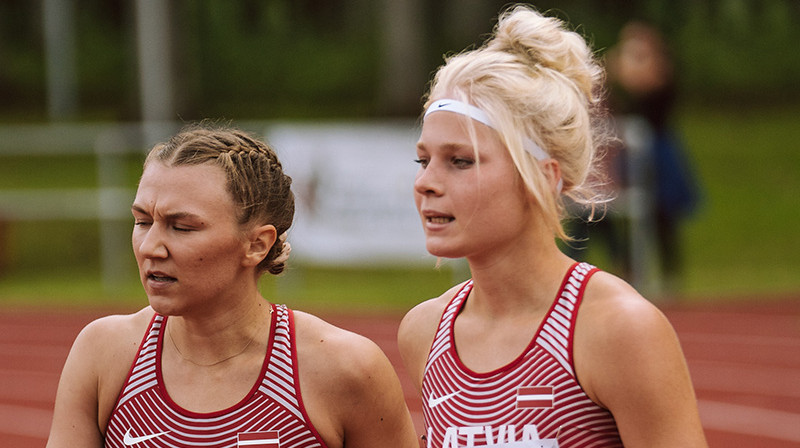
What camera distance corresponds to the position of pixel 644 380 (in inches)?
94.9

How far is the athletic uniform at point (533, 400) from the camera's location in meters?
2.51

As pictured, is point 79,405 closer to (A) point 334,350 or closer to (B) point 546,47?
(A) point 334,350

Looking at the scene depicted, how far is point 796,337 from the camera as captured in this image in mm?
9094

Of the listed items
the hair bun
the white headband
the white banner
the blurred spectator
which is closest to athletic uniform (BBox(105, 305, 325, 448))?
the white headband

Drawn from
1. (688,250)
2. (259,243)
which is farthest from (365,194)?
(259,243)

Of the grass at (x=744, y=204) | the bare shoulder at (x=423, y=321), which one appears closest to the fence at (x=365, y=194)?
the grass at (x=744, y=204)

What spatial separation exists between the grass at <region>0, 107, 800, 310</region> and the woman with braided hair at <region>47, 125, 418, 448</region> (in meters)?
7.55

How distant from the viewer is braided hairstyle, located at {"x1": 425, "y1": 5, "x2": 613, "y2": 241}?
265 centimetres

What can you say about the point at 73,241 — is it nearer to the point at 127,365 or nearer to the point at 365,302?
the point at 365,302

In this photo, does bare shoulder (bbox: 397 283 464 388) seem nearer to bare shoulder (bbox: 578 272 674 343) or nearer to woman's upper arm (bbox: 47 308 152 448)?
bare shoulder (bbox: 578 272 674 343)

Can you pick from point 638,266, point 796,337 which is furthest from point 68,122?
point 796,337

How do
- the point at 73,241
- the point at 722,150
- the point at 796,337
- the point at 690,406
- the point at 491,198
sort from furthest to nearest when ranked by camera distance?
the point at 722,150, the point at 73,241, the point at 796,337, the point at 491,198, the point at 690,406

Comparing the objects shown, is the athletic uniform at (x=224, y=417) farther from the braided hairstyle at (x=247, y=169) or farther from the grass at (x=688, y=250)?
the grass at (x=688, y=250)

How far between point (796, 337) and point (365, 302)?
3797mm
